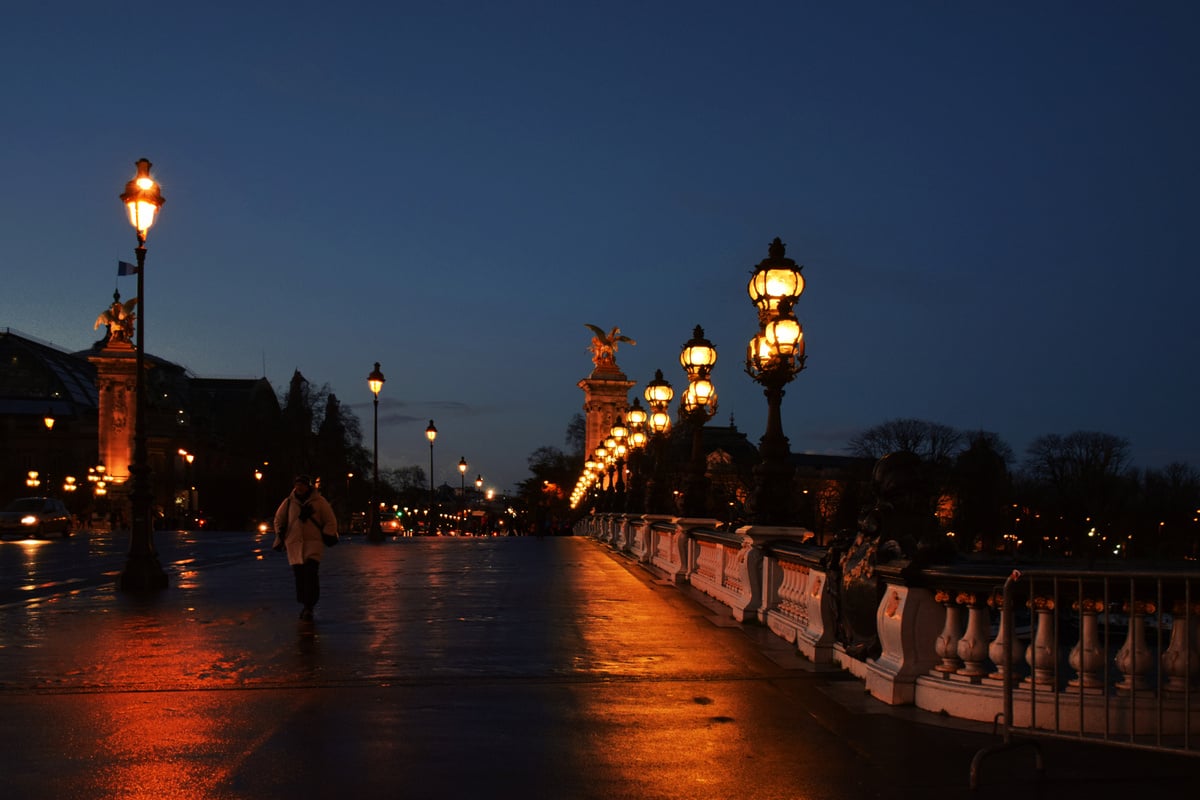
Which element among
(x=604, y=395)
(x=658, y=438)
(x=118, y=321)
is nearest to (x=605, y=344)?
(x=604, y=395)

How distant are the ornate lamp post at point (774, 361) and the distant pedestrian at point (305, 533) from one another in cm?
513

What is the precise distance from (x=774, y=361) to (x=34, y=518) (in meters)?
40.9

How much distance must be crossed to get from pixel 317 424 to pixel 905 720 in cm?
12360

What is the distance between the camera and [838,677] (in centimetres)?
1023

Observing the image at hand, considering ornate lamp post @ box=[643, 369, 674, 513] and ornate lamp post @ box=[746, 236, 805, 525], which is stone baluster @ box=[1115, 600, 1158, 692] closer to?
ornate lamp post @ box=[746, 236, 805, 525]

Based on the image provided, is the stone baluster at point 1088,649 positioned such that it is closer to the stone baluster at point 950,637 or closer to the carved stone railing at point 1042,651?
the carved stone railing at point 1042,651

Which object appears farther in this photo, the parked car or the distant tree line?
the distant tree line

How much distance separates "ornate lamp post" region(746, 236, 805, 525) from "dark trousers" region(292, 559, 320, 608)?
5.19 meters

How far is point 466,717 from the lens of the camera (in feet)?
28.0

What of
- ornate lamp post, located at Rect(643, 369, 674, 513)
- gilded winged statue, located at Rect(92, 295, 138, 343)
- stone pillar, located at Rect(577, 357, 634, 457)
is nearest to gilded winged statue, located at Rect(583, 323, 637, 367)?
stone pillar, located at Rect(577, 357, 634, 457)

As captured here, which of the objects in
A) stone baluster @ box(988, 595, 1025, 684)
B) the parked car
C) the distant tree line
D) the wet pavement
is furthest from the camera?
the distant tree line

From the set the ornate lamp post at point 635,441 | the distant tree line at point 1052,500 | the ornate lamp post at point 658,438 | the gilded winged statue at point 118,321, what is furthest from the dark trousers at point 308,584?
the gilded winged statue at point 118,321

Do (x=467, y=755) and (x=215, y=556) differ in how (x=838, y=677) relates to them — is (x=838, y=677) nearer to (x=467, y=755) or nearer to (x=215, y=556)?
(x=467, y=755)

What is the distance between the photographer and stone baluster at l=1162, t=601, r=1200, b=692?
708 centimetres
